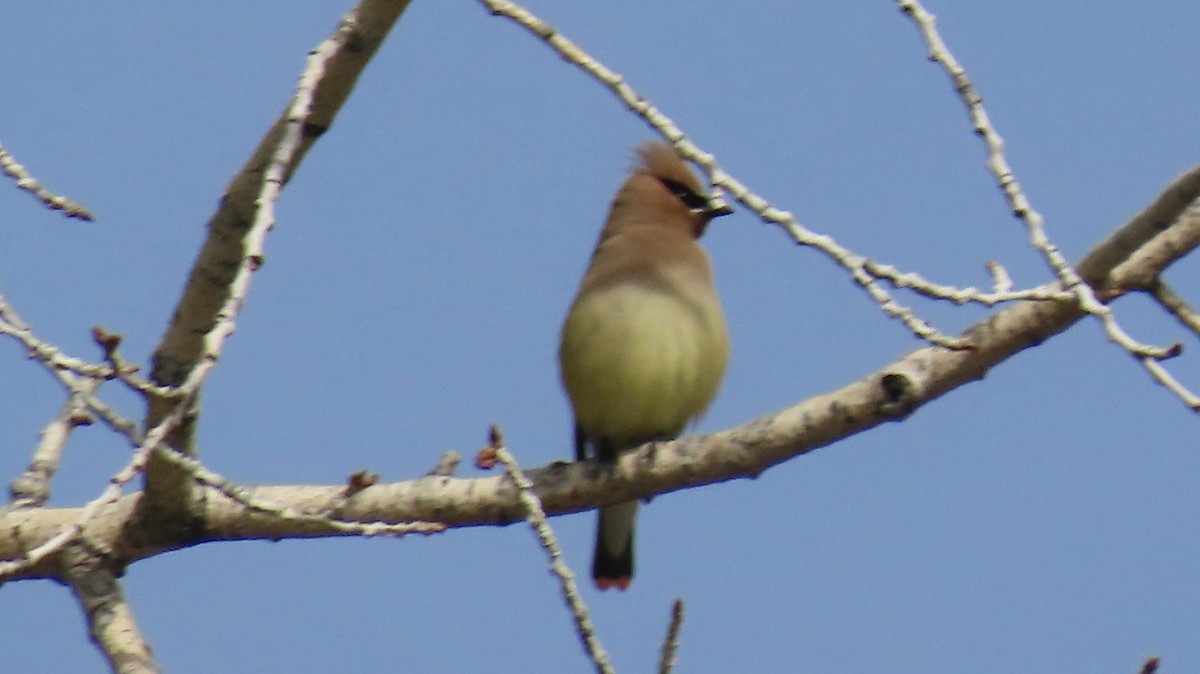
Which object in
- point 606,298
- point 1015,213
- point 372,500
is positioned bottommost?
point 1015,213

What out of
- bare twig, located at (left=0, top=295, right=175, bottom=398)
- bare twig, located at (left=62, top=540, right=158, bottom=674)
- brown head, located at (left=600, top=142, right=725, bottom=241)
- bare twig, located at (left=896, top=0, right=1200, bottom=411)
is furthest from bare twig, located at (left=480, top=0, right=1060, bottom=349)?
brown head, located at (left=600, top=142, right=725, bottom=241)

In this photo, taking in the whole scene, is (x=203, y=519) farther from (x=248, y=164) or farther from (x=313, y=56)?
(x=313, y=56)

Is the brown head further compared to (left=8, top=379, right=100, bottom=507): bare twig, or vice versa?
the brown head

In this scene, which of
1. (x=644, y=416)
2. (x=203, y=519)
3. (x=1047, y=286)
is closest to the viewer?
(x=1047, y=286)

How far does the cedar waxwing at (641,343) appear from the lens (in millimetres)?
5195

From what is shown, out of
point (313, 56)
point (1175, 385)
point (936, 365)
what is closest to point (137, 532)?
point (313, 56)

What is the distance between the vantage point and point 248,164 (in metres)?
3.72

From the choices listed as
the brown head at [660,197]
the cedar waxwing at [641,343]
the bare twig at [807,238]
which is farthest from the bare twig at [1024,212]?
the brown head at [660,197]

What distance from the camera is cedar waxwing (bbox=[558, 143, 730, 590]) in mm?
5195

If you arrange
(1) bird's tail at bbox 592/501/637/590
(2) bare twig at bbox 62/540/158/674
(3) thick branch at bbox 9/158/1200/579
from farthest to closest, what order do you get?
(1) bird's tail at bbox 592/501/637/590, (2) bare twig at bbox 62/540/158/674, (3) thick branch at bbox 9/158/1200/579

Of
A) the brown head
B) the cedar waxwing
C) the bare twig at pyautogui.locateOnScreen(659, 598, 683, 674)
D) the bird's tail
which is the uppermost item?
the brown head

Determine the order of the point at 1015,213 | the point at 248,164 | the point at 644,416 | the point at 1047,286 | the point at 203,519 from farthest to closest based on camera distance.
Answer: the point at 644,416
the point at 203,519
the point at 248,164
the point at 1047,286
the point at 1015,213

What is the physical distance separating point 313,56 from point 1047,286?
1.34 meters

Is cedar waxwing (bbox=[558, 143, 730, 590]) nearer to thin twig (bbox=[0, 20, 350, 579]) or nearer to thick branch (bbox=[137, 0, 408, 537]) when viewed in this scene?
thick branch (bbox=[137, 0, 408, 537])
